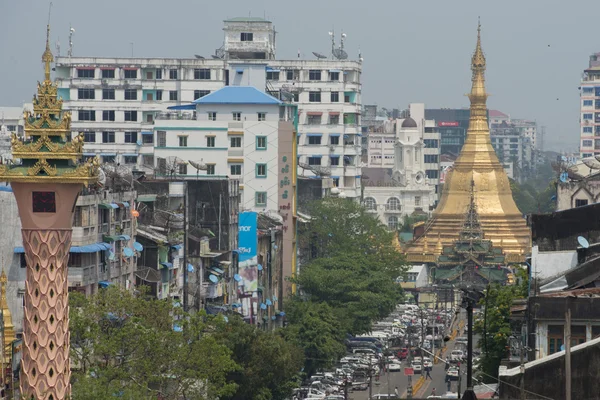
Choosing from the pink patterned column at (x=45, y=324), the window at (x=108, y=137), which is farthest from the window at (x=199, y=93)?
the pink patterned column at (x=45, y=324)

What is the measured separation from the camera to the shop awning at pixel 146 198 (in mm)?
101062

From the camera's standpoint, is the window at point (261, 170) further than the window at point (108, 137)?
No

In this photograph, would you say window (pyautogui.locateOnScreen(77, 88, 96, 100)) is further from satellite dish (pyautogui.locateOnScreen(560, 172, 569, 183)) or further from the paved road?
satellite dish (pyautogui.locateOnScreen(560, 172, 569, 183))

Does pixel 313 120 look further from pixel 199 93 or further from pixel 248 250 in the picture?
pixel 248 250

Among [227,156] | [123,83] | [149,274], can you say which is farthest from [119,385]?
[123,83]

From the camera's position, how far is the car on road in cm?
12053

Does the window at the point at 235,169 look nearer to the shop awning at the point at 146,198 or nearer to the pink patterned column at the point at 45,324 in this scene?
the shop awning at the point at 146,198

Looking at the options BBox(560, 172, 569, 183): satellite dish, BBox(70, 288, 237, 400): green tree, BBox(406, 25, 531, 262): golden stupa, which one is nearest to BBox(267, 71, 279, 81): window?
BBox(406, 25, 531, 262): golden stupa

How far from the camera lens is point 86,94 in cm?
17300

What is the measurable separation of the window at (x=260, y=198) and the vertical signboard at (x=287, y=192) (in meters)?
1.02

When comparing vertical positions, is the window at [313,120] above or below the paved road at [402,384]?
above

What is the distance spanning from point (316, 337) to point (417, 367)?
11709mm

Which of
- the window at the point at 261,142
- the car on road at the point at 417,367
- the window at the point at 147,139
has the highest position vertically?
the window at the point at 147,139

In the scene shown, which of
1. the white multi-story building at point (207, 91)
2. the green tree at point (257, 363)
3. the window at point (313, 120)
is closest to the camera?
the green tree at point (257, 363)
